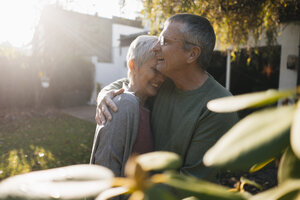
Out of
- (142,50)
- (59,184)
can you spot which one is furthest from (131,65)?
(59,184)

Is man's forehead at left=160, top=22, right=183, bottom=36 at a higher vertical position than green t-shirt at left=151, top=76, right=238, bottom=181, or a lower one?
higher

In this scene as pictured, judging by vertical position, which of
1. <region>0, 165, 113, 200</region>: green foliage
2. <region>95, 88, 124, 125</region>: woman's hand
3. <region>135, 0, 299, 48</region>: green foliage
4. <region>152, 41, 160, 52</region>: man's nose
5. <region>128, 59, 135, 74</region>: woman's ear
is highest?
<region>135, 0, 299, 48</region>: green foliage

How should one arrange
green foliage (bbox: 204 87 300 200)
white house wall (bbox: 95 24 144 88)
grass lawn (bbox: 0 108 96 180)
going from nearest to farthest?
green foliage (bbox: 204 87 300 200) → grass lawn (bbox: 0 108 96 180) → white house wall (bbox: 95 24 144 88)

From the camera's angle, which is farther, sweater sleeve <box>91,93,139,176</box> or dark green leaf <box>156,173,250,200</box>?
sweater sleeve <box>91,93,139,176</box>

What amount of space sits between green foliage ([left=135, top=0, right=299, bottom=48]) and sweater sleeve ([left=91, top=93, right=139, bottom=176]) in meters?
2.51

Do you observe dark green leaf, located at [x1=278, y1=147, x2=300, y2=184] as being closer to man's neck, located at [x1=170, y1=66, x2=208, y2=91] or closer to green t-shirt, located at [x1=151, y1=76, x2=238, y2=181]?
green t-shirt, located at [x1=151, y1=76, x2=238, y2=181]

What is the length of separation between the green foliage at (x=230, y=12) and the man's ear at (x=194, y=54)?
197cm

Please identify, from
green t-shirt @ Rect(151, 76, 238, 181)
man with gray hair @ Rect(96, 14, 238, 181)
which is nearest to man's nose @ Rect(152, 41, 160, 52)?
man with gray hair @ Rect(96, 14, 238, 181)

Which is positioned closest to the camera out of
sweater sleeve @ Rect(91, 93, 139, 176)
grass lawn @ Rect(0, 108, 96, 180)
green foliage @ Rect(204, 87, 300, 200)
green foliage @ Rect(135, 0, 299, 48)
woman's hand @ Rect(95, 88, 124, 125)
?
green foliage @ Rect(204, 87, 300, 200)

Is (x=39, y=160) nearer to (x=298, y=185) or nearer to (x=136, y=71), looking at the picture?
(x=136, y=71)

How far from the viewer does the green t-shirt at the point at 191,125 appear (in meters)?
1.48

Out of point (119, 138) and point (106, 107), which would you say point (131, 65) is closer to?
point (106, 107)

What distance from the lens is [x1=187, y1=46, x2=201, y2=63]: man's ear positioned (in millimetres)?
1687

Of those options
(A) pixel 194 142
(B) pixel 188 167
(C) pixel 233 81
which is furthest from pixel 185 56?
(C) pixel 233 81
